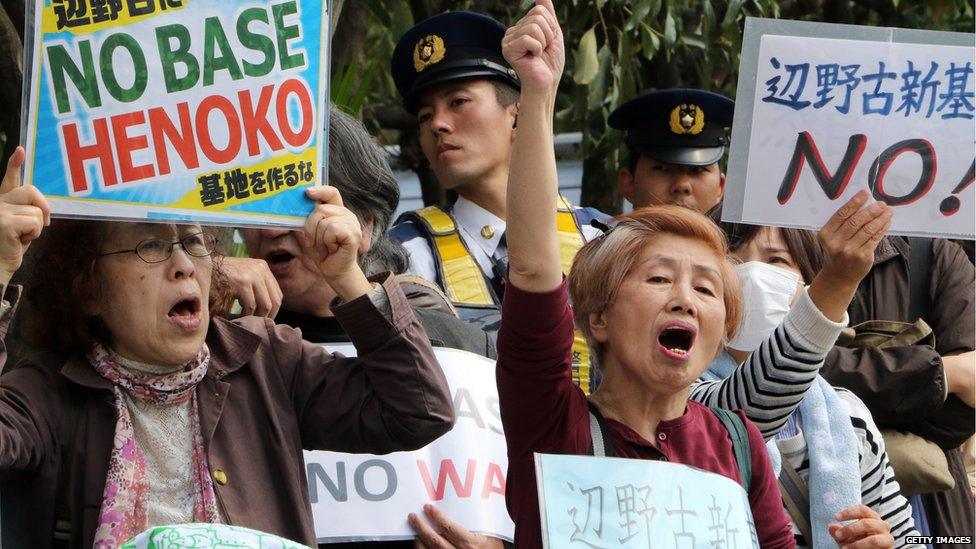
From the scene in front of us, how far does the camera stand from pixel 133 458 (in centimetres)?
317

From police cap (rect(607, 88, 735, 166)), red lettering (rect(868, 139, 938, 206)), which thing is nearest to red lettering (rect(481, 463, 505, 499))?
red lettering (rect(868, 139, 938, 206))

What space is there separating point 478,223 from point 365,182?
0.63 m

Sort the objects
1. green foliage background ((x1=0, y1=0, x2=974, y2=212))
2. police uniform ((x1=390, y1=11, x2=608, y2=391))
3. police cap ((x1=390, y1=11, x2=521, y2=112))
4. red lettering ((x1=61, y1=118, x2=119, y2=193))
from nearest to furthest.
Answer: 1. red lettering ((x1=61, y1=118, x2=119, y2=193))
2. police uniform ((x1=390, y1=11, x2=608, y2=391))
3. police cap ((x1=390, y1=11, x2=521, y2=112))
4. green foliage background ((x1=0, y1=0, x2=974, y2=212))

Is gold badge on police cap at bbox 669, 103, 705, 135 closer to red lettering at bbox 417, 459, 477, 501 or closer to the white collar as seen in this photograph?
the white collar

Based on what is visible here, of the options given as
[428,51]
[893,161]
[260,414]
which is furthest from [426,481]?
[428,51]

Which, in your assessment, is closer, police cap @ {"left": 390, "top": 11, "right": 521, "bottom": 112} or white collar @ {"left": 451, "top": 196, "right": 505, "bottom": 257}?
white collar @ {"left": 451, "top": 196, "right": 505, "bottom": 257}

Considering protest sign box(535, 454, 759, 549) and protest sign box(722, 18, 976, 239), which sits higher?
protest sign box(722, 18, 976, 239)

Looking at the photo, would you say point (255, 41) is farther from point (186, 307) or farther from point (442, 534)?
point (442, 534)

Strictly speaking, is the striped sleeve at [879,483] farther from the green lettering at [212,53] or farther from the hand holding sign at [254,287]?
the green lettering at [212,53]

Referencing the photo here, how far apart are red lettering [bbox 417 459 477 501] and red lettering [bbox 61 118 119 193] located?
1.05 m

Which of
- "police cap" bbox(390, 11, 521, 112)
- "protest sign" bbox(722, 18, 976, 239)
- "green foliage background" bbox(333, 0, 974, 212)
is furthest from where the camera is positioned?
→ "green foliage background" bbox(333, 0, 974, 212)

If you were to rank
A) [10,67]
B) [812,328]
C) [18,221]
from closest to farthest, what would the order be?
[18,221]
[812,328]
[10,67]

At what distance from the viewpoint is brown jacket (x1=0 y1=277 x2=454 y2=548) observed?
3139 mm

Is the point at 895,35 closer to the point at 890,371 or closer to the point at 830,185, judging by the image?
the point at 830,185
